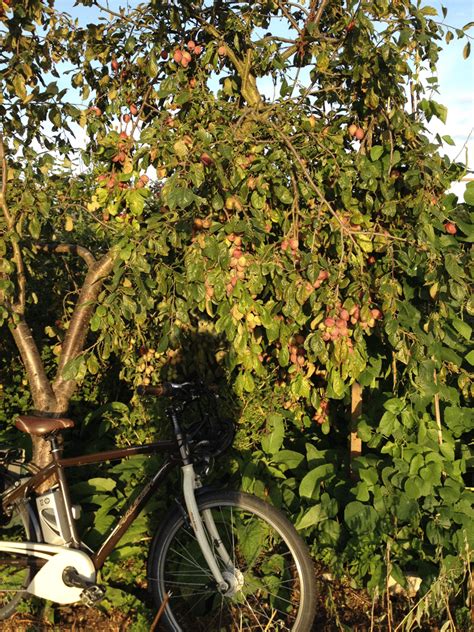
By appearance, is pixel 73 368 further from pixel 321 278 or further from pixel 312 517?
pixel 312 517

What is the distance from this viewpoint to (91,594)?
3.32m

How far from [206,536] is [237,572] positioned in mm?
210

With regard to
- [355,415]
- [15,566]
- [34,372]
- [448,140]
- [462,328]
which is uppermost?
[448,140]

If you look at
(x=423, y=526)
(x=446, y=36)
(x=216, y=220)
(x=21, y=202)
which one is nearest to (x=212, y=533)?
(x=423, y=526)

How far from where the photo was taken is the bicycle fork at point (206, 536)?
321 cm

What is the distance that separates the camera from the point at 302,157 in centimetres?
354

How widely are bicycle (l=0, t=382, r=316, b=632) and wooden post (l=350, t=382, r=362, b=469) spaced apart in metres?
0.80

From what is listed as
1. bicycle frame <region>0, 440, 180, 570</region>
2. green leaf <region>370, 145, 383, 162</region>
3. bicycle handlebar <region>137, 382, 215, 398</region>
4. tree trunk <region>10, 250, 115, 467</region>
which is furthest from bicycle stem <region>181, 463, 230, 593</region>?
green leaf <region>370, 145, 383, 162</region>

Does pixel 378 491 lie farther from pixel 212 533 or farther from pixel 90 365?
pixel 90 365

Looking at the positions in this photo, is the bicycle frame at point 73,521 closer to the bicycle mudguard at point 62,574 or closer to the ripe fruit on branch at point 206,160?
the bicycle mudguard at point 62,574

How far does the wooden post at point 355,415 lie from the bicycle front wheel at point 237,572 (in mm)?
785

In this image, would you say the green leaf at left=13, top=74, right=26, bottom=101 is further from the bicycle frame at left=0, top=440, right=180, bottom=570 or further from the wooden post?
the wooden post

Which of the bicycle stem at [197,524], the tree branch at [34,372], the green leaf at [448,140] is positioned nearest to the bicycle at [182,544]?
the bicycle stem at [197,524]

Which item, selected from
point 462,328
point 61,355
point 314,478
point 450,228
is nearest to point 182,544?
point 314,478
